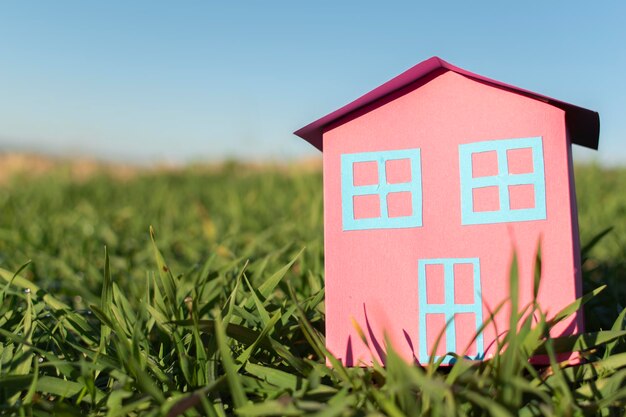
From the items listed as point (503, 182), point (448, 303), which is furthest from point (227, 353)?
point (503, 182)

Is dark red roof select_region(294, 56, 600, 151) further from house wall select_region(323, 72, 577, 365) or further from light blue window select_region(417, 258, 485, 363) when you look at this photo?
light blue window select_region(417, 258, 485, 363)

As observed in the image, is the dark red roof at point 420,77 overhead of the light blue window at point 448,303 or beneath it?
overhead

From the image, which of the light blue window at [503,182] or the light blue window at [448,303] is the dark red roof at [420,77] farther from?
the light blue window at [448,303]

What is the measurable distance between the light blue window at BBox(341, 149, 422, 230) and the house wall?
13 mm

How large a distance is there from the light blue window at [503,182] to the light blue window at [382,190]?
0.31 ft

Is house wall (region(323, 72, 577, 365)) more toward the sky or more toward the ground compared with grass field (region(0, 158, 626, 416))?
more toward the sky

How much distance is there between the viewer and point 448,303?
124cm

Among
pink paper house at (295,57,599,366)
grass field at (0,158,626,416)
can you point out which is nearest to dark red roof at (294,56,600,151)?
pink paper house at (295,57,599,366)

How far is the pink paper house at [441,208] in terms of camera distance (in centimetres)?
121

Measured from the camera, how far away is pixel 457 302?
4.06 feet

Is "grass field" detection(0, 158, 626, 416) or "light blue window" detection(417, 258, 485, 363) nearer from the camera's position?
"grass field" detection(0, 158, 626, 416)

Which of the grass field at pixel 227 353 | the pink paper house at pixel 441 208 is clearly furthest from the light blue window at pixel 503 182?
the grass field at pixel 227 353

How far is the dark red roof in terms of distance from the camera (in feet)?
3.96

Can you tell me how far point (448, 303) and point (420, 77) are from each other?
1.56ft
